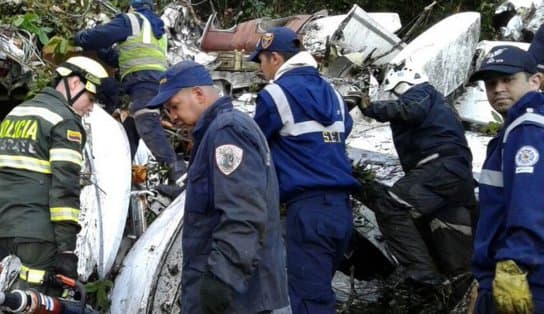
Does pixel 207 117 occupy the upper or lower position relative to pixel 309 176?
upper

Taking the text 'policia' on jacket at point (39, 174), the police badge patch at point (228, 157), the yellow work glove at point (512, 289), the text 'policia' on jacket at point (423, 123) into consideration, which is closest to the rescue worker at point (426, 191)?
the text 'policia' on jacket at point (423, 123)

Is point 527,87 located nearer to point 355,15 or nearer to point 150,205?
point 150,205

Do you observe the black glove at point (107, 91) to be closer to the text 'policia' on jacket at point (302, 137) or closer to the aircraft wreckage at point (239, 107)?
the aircraft wreckage at point (239, 107)

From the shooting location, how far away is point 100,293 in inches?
178

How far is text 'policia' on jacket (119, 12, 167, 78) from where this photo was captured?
6.31m

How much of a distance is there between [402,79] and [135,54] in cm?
214

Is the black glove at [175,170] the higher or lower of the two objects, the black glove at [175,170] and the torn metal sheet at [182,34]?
the lower

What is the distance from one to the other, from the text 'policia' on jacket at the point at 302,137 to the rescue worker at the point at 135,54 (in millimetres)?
1832

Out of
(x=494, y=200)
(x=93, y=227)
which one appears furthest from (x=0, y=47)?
(x=494, y=200)

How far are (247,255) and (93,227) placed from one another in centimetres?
197

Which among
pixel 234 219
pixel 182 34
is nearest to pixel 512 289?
pixel 234 219

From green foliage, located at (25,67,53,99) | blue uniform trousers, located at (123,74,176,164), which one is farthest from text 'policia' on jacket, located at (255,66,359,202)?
green foliage, located at (25,67,53,99)

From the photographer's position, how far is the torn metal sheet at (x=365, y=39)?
22.9ft

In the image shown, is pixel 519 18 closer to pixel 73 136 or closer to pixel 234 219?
pixel 73 136
